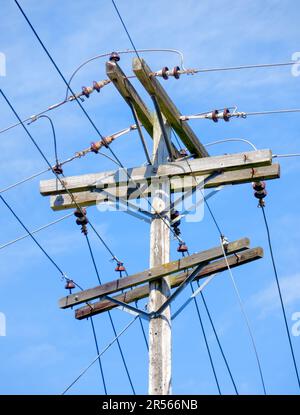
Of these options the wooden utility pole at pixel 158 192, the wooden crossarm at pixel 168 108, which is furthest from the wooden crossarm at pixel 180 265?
the wooden crossarm at pixel 168 108

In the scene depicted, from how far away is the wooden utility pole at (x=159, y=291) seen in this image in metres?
24.4

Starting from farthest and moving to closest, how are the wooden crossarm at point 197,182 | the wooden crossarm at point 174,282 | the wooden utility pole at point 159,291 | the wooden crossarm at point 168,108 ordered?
the wooden crossarm at point 197,182 → the wooden crossarm at point 168,108 → the wooden crossarm at point 174,282 → the wooden utility pole at point 159,291

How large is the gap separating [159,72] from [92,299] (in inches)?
120

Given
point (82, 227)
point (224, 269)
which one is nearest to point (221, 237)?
point (224, 269)

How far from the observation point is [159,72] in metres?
25.9

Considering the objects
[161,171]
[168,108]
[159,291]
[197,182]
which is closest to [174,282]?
[159,291]

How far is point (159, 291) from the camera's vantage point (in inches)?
991

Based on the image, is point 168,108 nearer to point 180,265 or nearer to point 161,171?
point 161,171

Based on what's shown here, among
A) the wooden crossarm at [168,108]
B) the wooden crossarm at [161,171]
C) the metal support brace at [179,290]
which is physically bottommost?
the metal support brace at [179,290]

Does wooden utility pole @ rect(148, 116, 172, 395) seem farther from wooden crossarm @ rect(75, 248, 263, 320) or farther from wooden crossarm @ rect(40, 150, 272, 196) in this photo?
wooden crossarm @ rect(75, 248, 263, 320)

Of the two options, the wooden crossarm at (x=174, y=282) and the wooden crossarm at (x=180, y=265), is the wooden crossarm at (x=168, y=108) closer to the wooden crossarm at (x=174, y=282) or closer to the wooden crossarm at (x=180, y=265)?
the wooden crossarm at (x=174, y=282)

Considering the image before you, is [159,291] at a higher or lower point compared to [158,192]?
lower

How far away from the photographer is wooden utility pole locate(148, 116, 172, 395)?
2441 centimetres
